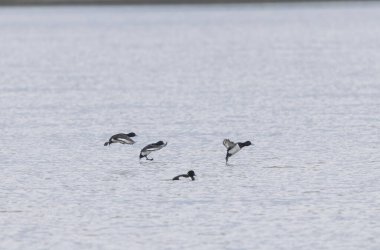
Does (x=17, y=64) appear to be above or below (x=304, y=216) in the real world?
above

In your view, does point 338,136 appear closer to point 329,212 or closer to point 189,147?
point 189,147

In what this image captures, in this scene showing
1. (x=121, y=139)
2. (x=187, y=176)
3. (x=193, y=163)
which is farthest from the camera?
(x=121, y=139)

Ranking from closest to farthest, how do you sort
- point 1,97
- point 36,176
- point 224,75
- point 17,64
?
point 36,176 < point 1,97 < point 224,75 < point 17,64

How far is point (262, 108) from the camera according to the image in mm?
31578


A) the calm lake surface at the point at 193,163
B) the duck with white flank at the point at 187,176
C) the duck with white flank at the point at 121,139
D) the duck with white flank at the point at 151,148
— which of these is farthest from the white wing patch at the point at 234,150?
the duck with white flank at the point at 121,139

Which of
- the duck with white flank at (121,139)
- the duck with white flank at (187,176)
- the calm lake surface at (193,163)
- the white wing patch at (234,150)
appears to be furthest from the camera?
the duck with white flank at (121,139)

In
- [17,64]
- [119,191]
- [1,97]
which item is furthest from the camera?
[17,64]

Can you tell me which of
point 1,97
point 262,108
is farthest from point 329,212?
point 1,97

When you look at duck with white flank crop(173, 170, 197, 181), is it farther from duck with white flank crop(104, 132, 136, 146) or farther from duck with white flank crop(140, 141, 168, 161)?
duck with white flank crop(104, 132, 136, 146)

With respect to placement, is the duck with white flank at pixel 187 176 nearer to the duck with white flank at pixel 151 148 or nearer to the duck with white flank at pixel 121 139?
the duck with white flank at pixel 151 148

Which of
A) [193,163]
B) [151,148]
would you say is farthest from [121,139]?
[193,163]

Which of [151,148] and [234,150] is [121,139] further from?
[234,150]

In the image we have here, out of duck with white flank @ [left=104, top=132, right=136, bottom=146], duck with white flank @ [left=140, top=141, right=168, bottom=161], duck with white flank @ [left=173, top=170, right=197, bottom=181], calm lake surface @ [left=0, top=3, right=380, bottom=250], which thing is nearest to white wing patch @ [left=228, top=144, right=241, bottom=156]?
calm lake surface @ [left=0, top=3, right=380, bottom=250]

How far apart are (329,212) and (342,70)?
31885mm
